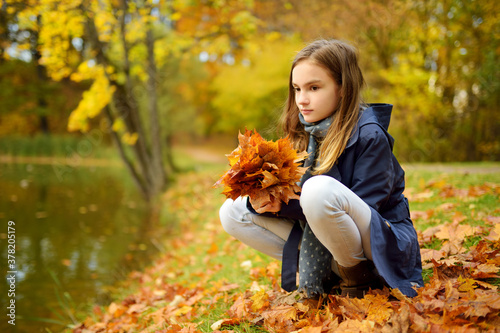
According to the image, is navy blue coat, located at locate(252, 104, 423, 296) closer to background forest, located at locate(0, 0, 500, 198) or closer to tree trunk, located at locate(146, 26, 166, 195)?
background forest, located at locate(0, 0, 500, 198)

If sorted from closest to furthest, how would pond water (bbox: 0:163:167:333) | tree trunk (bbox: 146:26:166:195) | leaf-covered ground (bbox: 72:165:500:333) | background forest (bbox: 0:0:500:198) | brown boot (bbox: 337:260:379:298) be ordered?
leaf-covered ground (bbox: 72:165:500:333)
brown boot (bbox: 337:260:379:298)
pond water (bbox: 0:163:167:333)
background forest (bbox: 0:0:500:198)
tree trunk (bbox: 146:26:166:195)

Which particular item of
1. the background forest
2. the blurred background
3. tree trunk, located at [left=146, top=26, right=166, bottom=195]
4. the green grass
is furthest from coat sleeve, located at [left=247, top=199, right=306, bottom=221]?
the green grass

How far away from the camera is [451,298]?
1568 mm

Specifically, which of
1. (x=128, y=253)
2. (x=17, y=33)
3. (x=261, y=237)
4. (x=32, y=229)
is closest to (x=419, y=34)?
(x=128, y=253)

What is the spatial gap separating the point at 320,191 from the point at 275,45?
1044 centimetres

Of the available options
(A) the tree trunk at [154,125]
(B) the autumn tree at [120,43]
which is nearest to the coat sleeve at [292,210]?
(B) the autumn tree at [120,43]

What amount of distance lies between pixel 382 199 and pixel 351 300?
0.47 metres

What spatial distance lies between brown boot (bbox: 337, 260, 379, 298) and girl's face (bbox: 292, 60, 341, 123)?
0.75 m

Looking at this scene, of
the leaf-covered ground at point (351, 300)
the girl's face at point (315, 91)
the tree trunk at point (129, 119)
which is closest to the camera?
the leaf-covered ground at point (351, 300)

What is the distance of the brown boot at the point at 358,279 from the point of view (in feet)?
5.84

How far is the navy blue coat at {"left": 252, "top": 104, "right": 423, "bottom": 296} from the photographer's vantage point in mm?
1667

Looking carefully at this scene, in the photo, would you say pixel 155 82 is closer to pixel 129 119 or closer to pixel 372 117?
pixel 129 119

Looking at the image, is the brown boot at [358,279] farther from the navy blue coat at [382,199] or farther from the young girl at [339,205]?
the navy blue coat at [382,199]

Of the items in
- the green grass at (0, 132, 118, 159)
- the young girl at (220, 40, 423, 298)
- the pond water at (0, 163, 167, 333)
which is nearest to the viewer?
the young girl at (220, 40, 423, 298)
